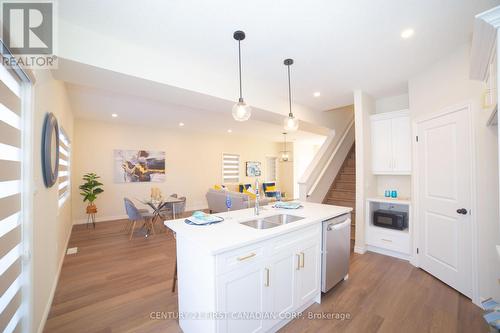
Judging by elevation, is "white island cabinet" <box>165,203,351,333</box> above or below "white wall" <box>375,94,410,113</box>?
below

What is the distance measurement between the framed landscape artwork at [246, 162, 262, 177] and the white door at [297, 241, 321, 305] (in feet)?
22.2

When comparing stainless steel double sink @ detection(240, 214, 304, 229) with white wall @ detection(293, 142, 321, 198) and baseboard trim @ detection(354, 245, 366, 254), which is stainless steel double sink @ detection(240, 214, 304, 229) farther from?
white wall @ detection(293, 142, 321, 198)

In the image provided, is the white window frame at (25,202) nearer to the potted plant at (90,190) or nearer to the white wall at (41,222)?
the white wall at (41,222)

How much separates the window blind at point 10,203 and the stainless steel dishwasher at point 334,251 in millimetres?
2470

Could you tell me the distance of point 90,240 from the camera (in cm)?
412

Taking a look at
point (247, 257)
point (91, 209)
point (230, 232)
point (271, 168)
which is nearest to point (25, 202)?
point (230, 232)

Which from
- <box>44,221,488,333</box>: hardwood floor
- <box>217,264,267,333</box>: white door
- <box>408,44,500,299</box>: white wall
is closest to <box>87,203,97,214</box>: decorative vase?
<box>44,221,488,333</box>: hardwood floor

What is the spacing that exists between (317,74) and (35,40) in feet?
9.92

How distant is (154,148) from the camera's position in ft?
21.0

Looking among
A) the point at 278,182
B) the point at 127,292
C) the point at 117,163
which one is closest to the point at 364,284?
the point at 127,292

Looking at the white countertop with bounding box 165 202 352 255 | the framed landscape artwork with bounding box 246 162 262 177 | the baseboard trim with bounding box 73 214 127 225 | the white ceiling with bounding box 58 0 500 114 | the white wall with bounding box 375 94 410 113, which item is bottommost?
the baseboard trim with bounding box 73 214 127 225

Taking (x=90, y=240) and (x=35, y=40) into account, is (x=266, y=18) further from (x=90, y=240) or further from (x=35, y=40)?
(x=90, y=240)

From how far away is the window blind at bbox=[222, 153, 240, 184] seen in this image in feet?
26.7

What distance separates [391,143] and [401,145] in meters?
0.15
